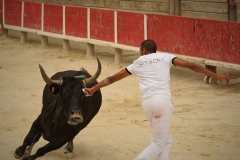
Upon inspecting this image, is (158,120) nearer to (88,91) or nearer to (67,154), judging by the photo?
(88,91)

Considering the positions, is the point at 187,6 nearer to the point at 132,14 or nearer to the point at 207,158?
the point at 132,14

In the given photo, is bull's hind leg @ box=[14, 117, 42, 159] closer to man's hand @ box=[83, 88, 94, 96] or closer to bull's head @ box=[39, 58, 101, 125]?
bull's head @ box=[39, 58, 101, 125]

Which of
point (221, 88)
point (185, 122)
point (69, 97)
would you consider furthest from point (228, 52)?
point (69, 97)

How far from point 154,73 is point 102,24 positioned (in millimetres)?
9325

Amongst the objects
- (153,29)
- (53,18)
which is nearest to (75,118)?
(153,29)

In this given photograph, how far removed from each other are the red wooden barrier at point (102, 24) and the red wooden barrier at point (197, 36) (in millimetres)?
1551

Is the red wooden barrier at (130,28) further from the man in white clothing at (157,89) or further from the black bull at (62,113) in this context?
the man in white clothing at (157,89)

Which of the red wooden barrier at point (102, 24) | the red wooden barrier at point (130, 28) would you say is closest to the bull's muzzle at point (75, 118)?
the red wooden barrier at point (130, 28)

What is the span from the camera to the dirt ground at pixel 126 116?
830 cm

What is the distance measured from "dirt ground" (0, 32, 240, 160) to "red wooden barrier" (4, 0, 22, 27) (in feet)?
11.9

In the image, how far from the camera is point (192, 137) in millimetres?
8820

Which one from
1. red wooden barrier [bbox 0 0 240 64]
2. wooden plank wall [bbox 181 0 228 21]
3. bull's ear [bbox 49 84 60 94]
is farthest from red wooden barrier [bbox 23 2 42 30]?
bull's ear [bbox 49 84 60 94]

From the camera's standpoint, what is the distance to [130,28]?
14.4 m

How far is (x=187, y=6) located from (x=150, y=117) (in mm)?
10291
